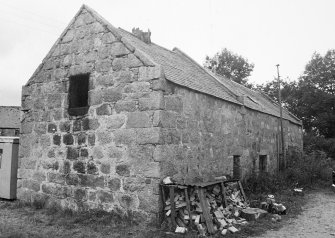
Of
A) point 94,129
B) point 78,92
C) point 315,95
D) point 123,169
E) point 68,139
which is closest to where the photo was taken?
point 123,169

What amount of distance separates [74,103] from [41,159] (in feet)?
6.42

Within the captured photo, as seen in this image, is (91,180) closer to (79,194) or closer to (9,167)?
(79,194)

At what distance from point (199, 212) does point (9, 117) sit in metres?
43.3

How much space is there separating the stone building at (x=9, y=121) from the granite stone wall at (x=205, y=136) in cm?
3794

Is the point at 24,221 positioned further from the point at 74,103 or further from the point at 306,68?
the point at 306,68

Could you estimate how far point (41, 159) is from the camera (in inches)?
366

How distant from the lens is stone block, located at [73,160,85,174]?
837cm

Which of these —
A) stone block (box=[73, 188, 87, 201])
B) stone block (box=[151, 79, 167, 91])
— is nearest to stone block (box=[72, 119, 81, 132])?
stone block (box=[73, 188, 87, 201])

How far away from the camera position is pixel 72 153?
8609mm

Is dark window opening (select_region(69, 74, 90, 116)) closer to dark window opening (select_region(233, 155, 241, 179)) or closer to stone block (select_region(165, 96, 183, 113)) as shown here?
stone block (select_region(165, 96, 183, 113))

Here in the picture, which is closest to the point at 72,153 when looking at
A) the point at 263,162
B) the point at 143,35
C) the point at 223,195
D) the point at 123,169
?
the point at 123,169

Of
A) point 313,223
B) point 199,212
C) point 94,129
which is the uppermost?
point 94,129

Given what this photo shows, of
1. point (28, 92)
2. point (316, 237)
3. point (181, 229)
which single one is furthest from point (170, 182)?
point (28, 92)

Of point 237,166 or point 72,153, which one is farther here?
point 237,166
